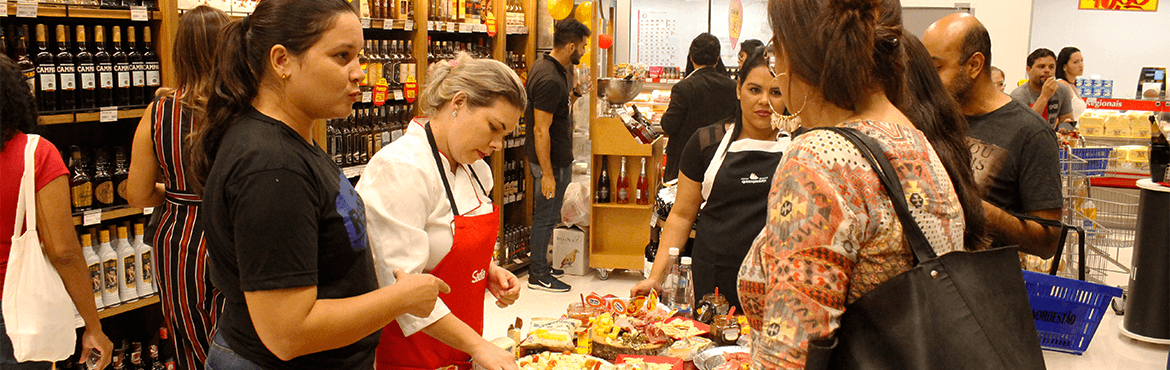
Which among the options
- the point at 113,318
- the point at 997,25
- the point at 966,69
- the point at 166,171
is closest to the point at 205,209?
the point at 166,171

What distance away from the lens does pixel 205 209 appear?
148 cm

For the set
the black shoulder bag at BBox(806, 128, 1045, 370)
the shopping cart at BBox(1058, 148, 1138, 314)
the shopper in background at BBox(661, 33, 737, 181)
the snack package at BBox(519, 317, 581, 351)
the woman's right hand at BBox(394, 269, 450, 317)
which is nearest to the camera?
the black shoulder bag at BBox(806, 128, 1045, 370)

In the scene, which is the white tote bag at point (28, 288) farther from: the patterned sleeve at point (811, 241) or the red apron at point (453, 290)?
the patterned sleeve at point (811, 241)

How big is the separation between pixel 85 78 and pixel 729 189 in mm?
2702

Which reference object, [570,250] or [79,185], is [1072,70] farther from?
[79,185]

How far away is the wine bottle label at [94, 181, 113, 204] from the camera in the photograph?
3.62m

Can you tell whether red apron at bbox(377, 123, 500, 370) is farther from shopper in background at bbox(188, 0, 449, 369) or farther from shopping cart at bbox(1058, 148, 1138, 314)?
shopping cart at bbox(1058, 148, 1138, 314)

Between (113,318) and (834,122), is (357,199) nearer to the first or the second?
(834,122)

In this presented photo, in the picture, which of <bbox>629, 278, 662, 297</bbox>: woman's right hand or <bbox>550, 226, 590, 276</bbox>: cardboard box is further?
<bbox>550, 226, 590, 276</bbox>: cardboard box

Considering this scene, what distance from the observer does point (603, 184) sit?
642cm

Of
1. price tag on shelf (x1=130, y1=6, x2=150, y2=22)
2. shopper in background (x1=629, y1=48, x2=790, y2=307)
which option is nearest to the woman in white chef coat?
shopper in background (x1=629, y1=48, x2=790, y2=307)

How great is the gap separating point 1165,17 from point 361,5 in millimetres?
11595

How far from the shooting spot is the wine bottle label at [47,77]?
3.39 m

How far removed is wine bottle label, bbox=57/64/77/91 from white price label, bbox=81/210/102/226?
1.71 feet
